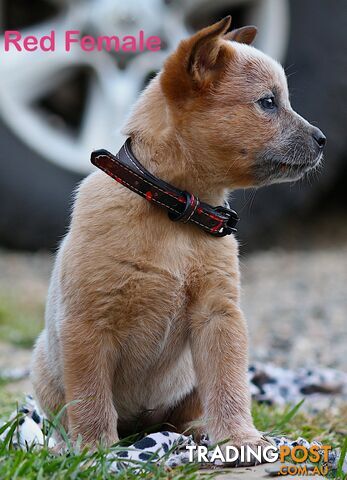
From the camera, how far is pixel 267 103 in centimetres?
329

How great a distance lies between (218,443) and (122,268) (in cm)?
63

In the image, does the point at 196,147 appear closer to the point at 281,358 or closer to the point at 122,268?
the point at 122,268

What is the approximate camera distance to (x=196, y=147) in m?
3.21

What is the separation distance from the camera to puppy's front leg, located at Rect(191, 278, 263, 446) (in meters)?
3.15

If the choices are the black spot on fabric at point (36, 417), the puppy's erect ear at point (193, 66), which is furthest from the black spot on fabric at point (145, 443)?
the puppy's erect ear at point (193, 66)

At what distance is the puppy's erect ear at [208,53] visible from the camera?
3090 mm

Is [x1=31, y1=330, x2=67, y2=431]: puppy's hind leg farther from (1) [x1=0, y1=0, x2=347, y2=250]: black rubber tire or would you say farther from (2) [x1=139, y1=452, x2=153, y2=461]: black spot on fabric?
(1) [x1=0, y1=0, x2=347, y2=250]: black rubber tire

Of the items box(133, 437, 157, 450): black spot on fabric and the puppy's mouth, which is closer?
box(133, 437, 157, 450): black spot on fabric

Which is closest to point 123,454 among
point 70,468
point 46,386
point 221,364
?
point 70,468

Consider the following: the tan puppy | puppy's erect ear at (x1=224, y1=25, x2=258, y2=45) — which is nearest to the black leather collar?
the tan puppy

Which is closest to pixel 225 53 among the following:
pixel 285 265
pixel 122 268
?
pixel 122 268

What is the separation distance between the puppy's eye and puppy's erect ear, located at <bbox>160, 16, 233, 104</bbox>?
18cm

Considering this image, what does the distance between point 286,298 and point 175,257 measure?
3318 mm

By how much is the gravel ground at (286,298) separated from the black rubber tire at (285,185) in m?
0.30
